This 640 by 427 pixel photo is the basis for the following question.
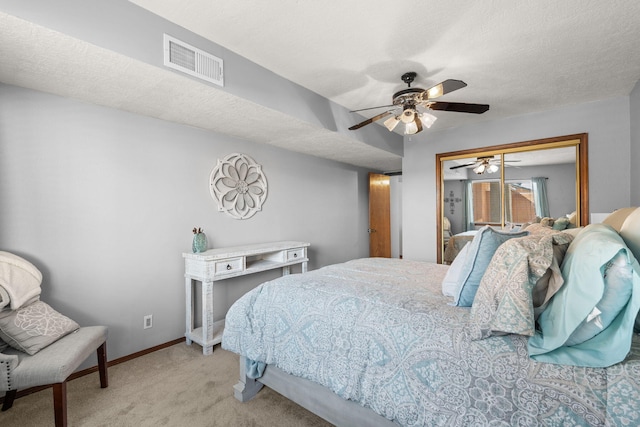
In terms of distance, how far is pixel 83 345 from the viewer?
1.80 meters

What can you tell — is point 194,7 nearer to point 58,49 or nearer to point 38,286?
point 58,49

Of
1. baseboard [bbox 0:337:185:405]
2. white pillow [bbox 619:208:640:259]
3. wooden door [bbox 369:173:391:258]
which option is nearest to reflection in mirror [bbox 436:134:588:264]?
wooden door [bbox 369:173:391:258]

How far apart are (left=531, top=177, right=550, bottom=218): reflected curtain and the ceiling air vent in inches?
147

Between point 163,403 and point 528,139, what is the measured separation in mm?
4470

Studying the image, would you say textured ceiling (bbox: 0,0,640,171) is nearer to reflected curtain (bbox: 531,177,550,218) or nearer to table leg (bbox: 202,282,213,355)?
reflected curtain (bbox: 531,177,550,218)

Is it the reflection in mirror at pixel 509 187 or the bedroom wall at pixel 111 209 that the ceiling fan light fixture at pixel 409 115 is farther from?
the bedroom wall at pixel 111 209

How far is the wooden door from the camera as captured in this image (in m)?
5.46

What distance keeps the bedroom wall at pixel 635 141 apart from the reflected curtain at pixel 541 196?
74cm

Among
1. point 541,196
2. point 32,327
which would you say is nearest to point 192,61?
point 32,327

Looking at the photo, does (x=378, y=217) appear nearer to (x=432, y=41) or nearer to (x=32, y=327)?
(x=432, y=41)

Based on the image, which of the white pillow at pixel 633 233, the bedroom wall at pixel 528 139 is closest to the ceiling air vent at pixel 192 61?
the white pillow at pixel 633 233

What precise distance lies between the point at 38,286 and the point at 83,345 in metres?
0.55

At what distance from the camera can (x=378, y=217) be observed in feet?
18.3

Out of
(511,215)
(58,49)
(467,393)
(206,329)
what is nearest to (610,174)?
(511,215)
